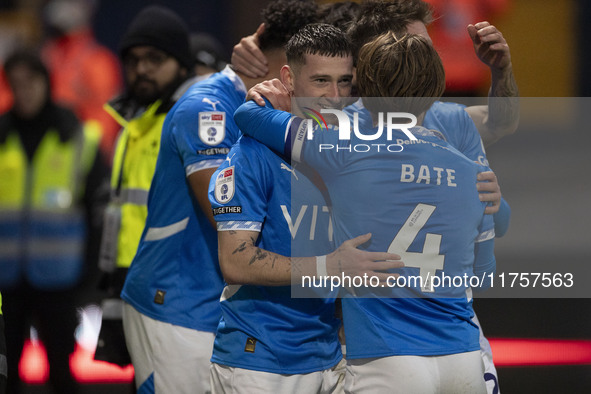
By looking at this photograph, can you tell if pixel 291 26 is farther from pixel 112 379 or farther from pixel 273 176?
pixel 112 379

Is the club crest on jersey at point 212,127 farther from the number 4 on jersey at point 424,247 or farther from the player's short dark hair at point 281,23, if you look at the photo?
the number 4 on jersey at point 424,247

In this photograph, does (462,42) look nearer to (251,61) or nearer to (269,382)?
(251,61)

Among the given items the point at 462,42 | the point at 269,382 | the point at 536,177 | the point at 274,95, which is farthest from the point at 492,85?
the point at 536,177

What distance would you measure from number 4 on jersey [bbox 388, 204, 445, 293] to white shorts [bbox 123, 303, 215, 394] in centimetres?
104

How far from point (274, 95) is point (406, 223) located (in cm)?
62

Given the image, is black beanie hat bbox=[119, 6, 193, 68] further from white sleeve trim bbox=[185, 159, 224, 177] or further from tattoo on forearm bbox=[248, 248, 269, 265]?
tattoo on forearm bbox=[248, 248, 269, 265]

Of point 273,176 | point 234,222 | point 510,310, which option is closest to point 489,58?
point 273,176

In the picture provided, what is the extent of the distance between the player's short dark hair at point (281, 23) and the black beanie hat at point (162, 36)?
913 millimetres

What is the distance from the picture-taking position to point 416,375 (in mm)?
2383

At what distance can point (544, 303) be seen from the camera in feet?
23.2

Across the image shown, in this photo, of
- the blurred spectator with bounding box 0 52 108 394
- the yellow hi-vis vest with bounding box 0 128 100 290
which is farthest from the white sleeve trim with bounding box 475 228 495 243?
the yellow hi-vis vest with bounding box 0 128 100 290

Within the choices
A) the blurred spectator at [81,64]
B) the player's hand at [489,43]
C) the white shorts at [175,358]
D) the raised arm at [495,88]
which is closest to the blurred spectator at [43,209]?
the white shorts at [175,358]

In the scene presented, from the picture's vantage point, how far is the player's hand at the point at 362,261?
2.43m

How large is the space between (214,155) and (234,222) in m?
0.61
